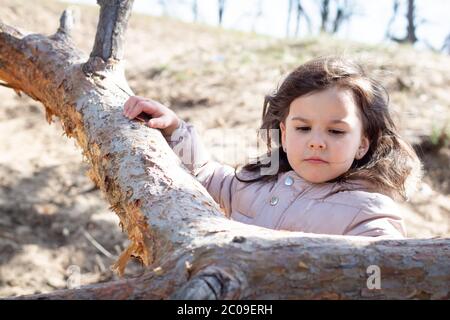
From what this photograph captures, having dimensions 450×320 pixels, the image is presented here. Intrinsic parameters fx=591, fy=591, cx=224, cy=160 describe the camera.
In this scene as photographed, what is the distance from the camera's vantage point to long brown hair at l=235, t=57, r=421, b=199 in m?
1.95

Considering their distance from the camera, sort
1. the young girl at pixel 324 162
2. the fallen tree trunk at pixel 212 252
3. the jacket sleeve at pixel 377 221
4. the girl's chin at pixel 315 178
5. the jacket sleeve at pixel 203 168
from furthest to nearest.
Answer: the jacket sleeve at pixel 203 168 < the girl's chin at pixel 315 178 < the young girl at pixel 324 162 < the jacket sleeve at pixel 377 221 < the fallen tree trunk at pixel 212 252

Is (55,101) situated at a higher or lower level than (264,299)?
higher

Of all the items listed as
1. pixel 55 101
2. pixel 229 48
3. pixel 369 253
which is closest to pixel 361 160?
pixel 369 253

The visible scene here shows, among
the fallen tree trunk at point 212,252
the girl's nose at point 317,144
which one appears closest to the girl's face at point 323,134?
the girl's nose at point 317,144

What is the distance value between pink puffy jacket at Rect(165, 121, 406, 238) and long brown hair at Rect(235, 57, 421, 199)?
0.23 ft

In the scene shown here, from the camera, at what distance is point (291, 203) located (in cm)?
192

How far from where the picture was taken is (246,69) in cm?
612

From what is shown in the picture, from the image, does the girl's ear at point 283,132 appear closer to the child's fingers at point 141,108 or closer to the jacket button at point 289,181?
the jacket button at point 289,181

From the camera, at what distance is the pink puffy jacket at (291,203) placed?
1757 mm

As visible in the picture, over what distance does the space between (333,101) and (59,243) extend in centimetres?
260

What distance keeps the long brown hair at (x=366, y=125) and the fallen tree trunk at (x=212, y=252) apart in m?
0.50

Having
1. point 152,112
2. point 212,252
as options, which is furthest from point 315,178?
point 212,252
